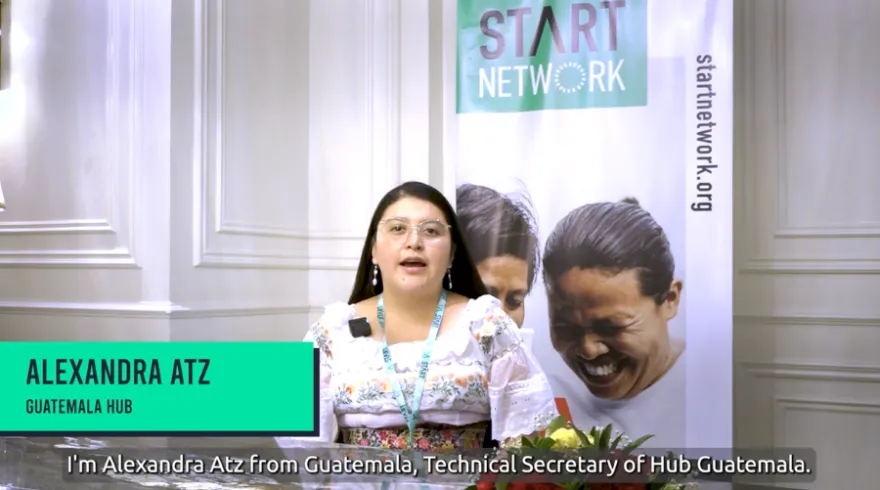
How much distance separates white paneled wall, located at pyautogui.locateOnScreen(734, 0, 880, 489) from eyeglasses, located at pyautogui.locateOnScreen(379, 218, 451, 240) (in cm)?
209

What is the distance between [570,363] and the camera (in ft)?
13.8

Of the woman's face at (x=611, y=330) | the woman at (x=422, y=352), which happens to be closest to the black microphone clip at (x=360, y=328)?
the woman at (x=422, y=352)

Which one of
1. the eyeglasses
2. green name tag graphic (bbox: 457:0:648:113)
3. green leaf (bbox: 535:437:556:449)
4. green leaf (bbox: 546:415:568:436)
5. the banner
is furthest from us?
green name tag graphic (bbox: 457:0:648:113)

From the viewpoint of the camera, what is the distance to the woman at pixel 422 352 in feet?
8.87

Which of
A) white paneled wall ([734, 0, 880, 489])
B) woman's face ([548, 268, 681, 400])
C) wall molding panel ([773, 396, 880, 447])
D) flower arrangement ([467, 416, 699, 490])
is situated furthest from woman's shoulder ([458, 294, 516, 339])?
wall molding panel ([773, 396, 880, 447])

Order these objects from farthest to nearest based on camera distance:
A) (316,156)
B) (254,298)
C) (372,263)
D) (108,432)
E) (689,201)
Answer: (316,156) → (254,298) → (689,201) → (372,263) → (108,432)

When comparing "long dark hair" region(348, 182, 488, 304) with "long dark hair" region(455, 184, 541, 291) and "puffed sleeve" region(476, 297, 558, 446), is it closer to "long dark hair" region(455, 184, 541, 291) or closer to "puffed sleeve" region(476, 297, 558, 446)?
"puffed sleeve" region(476, 297, 558, 446)

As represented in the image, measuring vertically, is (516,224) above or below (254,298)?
above

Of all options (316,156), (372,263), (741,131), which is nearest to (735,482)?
(372,263)

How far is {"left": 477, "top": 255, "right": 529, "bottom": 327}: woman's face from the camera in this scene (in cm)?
432

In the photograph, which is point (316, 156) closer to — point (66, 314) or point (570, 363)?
point (66, 314)

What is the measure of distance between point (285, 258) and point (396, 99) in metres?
1.03

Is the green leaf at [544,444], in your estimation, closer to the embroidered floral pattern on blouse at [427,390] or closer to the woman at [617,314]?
the embroidered floral pattern on blouse at [427,390]

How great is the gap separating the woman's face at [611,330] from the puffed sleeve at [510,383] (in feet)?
4.19
